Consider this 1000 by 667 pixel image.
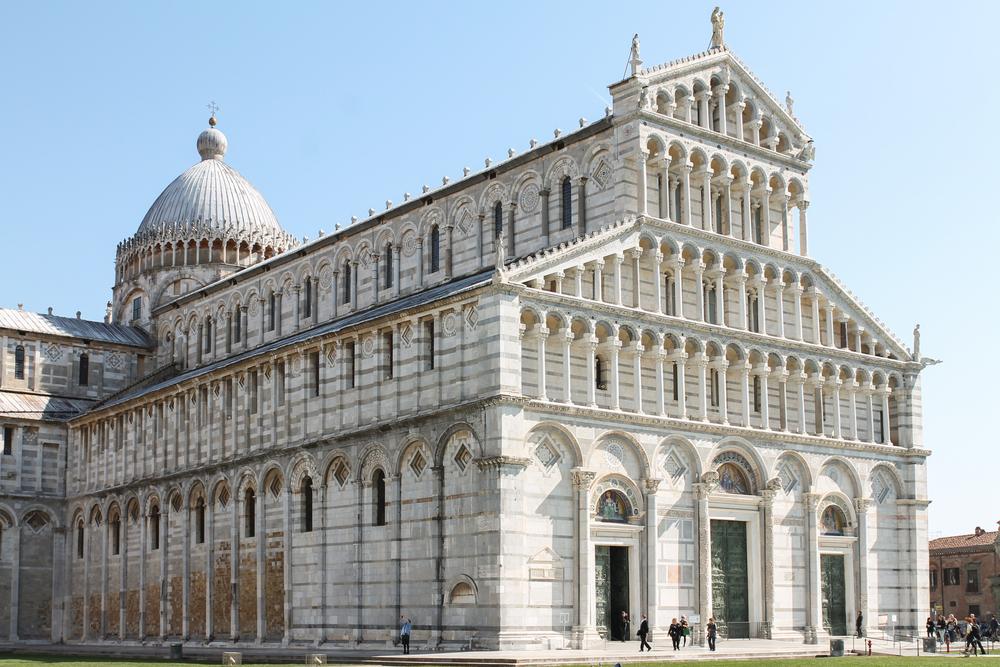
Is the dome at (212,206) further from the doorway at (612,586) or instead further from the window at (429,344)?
the doorway at (612,586)

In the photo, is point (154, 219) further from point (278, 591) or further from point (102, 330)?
point (278, 591)

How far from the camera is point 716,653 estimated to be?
1507 inches

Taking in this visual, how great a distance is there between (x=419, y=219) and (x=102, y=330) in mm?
22382

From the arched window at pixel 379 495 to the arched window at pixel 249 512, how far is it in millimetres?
7736

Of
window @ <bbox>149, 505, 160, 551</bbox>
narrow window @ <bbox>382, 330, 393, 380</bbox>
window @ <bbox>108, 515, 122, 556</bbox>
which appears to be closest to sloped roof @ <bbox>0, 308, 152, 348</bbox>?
window @ <bbox>108, 515, 122, 556</bbox>

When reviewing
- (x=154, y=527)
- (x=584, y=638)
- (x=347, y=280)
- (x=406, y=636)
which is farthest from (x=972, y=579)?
(x=406, y=636)

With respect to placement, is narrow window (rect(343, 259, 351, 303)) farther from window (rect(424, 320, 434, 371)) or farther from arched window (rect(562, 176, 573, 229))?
window (rect(424, 320, 434, 371))

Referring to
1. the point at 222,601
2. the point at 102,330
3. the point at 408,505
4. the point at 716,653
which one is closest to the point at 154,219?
the point at 102,330

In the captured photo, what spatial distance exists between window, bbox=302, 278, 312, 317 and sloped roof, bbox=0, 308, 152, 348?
44.2 ft

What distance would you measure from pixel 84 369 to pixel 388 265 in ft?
65.6

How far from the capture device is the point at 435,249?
2047 inches

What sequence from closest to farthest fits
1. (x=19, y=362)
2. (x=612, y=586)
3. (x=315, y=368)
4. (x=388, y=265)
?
(x=612, y=586), (x=315, y=368), (x=388, y=265), (x=19, y=362)

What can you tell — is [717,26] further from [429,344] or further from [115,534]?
[115,534]

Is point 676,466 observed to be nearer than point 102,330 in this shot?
Yes
